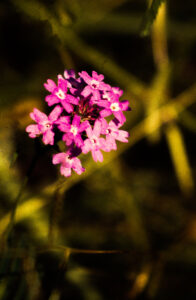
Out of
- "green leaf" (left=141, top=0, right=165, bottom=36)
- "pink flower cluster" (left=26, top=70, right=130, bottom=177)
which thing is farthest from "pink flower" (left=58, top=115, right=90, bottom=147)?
"green leaf" (left=141, top=0, right=165, bottom=36)

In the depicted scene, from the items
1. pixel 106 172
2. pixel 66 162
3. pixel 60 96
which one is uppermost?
pixel 106 172

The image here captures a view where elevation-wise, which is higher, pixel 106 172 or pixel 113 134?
pixel 106 172

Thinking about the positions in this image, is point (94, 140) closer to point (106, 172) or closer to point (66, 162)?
point (66, 162)

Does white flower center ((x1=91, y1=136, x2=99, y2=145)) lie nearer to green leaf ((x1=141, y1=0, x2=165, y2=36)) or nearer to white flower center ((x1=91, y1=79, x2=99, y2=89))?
white flower center ((x1=91, y1=79, x2=99, y2=89))

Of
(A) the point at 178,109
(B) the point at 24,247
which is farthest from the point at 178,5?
(B) the point at 24,247

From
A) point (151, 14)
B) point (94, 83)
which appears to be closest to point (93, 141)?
point (94, 83)
